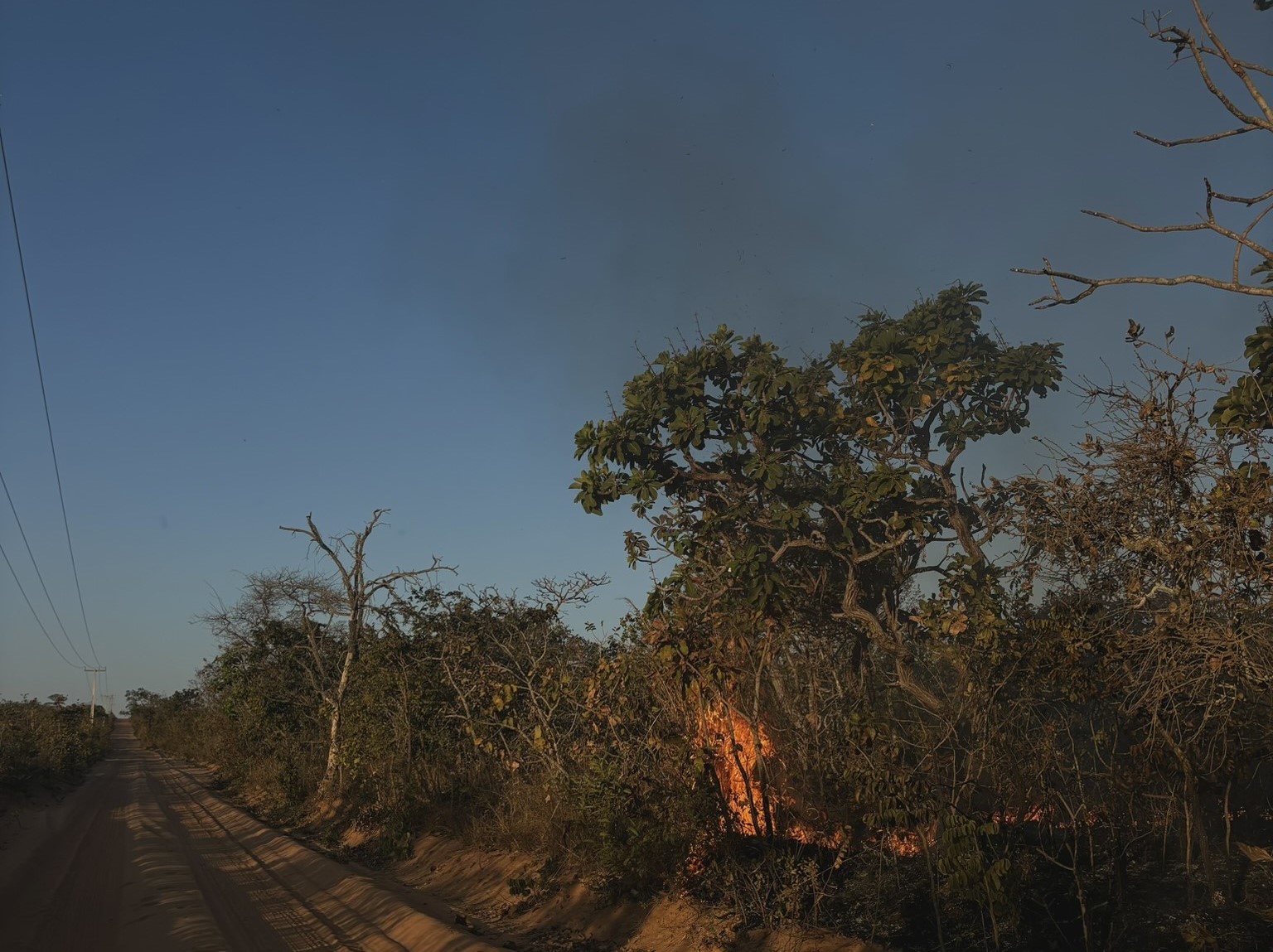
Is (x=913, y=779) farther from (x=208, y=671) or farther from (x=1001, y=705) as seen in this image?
(x=208, y=671)

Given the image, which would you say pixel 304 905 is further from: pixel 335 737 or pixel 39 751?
pixel 39 751

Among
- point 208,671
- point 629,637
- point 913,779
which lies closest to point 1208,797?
point 913,779

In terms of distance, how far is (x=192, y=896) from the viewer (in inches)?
419

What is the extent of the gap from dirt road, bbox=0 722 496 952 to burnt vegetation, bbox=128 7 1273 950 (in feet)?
5.73

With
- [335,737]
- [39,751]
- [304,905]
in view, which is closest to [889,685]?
[304,905]

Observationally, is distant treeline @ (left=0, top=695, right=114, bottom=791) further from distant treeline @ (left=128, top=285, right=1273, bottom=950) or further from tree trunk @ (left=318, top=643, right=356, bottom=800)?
distant treeline @ (left=128, top=285, right=1273, bottom=950)

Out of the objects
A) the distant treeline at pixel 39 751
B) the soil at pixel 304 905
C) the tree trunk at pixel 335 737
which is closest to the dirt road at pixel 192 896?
the soil at pixel 304 905

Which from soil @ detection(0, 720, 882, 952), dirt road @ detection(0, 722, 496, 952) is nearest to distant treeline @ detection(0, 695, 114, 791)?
dirt road @ detection(0, 722, 496, 952)

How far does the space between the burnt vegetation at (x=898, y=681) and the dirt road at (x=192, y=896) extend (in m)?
1.75

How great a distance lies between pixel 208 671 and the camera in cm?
4156

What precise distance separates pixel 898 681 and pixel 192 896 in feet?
29.5

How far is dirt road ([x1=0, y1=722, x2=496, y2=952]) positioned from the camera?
8602mm

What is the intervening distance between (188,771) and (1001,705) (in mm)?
35869

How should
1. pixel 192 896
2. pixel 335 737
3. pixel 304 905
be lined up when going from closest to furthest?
1. pixel 304 905
2. pixel 192 896
3. pixel 335 737
